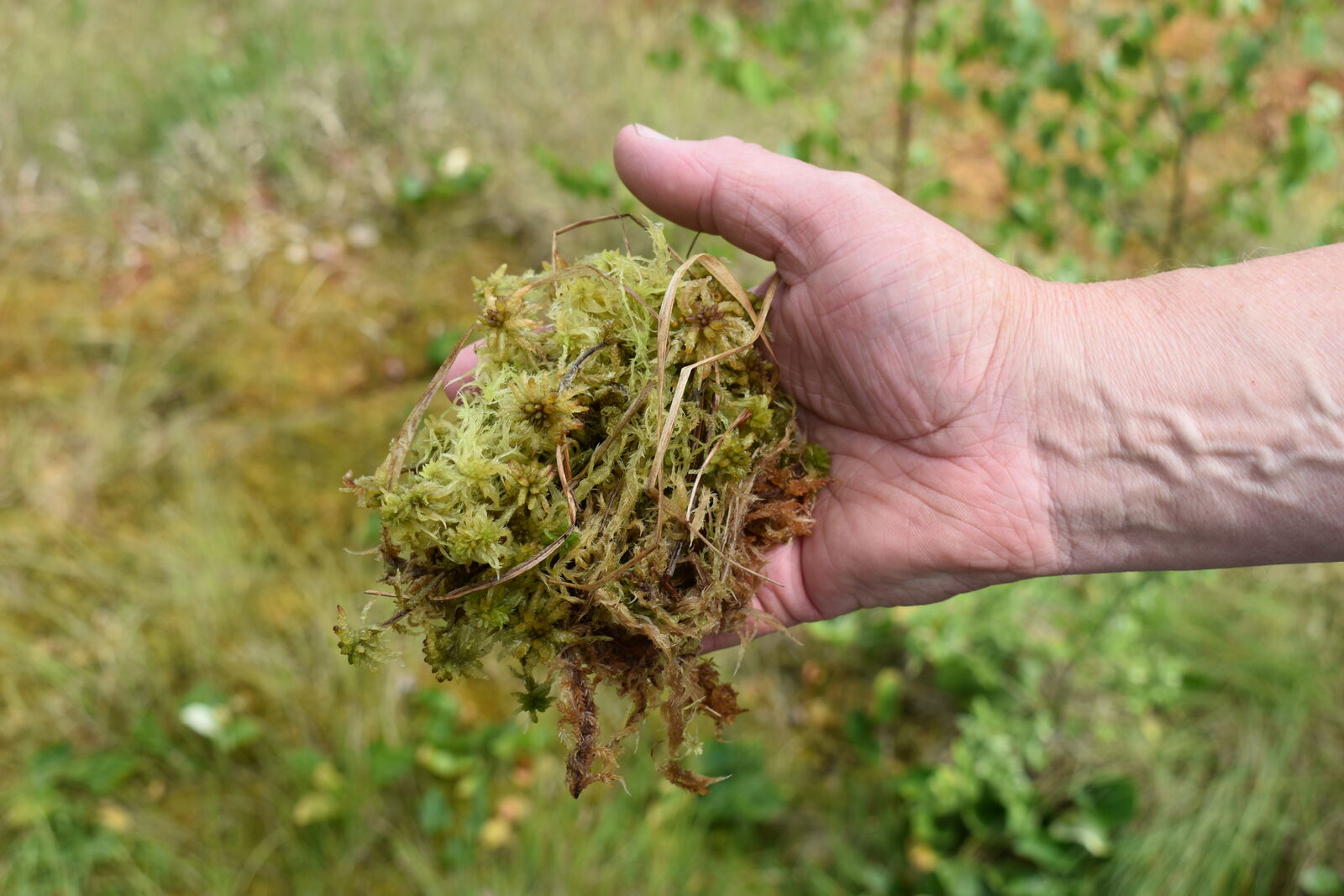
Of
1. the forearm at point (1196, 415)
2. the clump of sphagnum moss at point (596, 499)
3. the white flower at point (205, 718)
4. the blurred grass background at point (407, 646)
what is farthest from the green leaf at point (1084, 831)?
the white flower at point (205, 718)

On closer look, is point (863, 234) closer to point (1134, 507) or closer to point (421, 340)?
point (1134, 507)

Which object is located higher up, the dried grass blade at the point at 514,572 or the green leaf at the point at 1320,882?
the dried grass blade at the point at 514,572

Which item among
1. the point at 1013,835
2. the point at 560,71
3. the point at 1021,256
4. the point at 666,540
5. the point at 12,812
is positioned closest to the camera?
Result: the point at 666,540

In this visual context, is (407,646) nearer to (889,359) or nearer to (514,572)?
(514,572)

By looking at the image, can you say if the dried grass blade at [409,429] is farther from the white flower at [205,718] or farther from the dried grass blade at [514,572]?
the white flower at [205,718]

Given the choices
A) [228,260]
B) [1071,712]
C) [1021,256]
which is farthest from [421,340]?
[1071,712]

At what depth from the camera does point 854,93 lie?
19.4 feet

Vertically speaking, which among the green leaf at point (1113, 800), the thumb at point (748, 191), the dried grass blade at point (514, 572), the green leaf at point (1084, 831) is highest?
the thumb at point (748, 191)

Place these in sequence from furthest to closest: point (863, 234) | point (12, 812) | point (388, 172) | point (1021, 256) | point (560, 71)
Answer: point (560, 71) < point (388, 172) < point (1021, 256) < point (12, 812) < point (863, 234)

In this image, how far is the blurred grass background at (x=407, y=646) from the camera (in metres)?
2.81

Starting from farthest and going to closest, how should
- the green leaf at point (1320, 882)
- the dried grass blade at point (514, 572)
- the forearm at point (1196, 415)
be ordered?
the green leaf at point (1320, 882) → the forearm at point (1196, 415) → the dried grass blade at point (514, 572)

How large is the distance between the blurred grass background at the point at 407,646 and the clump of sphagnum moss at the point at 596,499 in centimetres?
120

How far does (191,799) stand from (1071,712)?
119 inches

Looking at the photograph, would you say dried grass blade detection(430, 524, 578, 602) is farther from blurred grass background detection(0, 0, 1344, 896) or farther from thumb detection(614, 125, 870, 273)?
blurred grass background detection(0, 0, 1344, 896)
